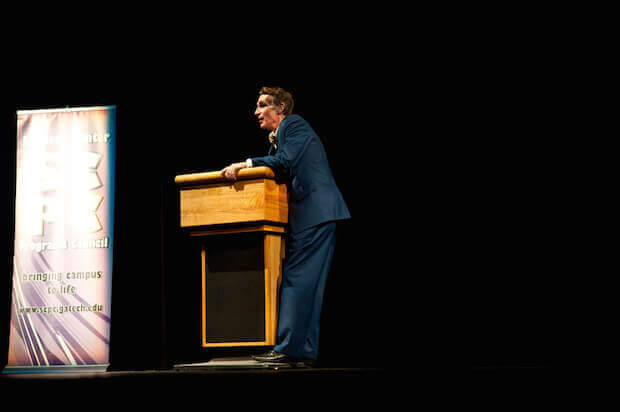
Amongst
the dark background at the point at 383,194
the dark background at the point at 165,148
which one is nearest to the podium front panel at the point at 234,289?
the dark background at the point at 383,194

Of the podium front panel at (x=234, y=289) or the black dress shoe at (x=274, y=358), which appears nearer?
the black dress shoe at (x=274, y=358)

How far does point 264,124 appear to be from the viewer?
3.21m

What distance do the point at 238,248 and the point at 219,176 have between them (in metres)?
0.31

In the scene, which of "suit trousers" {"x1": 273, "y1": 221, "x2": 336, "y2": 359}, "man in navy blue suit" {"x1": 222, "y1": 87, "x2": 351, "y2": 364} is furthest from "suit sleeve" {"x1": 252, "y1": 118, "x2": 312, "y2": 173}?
"suit trousers" {"x1": 273, "y1": 221, "x2": 336, "y2": 359}

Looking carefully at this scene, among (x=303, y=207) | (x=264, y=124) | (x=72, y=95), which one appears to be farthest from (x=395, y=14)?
(x=72, y=95)

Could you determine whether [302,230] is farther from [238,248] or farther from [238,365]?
[238,365]

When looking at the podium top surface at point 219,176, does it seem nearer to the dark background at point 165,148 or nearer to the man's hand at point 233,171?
the man's hand at point 233,171

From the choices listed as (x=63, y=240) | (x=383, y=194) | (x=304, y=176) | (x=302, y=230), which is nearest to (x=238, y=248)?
(x=302, y=230)

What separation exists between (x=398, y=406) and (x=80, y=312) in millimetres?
2418

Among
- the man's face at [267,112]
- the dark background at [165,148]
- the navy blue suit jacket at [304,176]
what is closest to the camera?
the navy blue suit jacket at [304,176]

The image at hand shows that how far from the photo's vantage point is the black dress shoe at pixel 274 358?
2.78 meters

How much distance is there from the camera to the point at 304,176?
120 inches

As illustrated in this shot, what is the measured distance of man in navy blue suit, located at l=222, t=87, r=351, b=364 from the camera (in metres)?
2.87

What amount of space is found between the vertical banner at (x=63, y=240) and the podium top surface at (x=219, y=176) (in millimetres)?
1227
